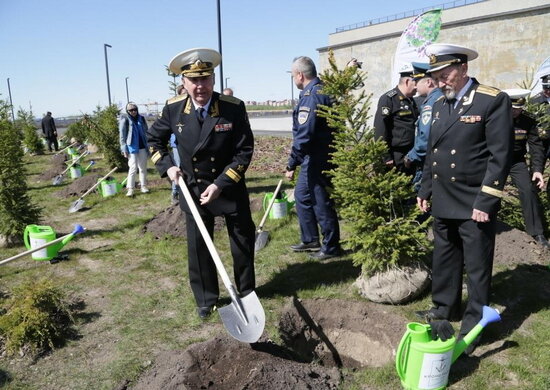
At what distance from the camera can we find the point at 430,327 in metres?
2.85

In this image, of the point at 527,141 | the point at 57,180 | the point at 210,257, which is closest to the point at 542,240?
the point at 527,141

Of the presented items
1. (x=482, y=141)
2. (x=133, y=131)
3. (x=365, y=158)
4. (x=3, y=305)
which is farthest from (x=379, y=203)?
(x=133, y=131)

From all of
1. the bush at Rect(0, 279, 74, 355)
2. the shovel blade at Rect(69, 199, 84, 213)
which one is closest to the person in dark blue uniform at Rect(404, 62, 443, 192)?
the bush at Rect(0, 279, 74, 355)

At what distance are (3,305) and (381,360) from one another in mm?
3554

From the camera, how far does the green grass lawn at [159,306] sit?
3.29 metres

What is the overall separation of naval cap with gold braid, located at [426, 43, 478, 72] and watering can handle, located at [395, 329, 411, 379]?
6.50ft

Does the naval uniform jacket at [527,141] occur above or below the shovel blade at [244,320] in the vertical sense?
above

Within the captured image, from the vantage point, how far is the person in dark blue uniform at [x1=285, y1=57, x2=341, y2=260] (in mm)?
4980

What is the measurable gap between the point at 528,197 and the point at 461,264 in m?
2.39

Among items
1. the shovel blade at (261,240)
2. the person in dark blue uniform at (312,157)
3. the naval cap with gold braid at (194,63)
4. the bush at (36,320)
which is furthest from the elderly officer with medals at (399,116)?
the bush at (36,320)

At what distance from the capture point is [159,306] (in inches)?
181

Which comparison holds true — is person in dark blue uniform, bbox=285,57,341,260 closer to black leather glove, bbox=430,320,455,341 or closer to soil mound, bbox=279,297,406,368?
soil mound, bbox=279,297,406,368

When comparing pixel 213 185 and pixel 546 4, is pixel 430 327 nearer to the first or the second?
pixel 213 185

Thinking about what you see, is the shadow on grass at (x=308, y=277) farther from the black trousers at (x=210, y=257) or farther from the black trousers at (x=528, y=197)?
the black trousers at (x=528, y=197)
